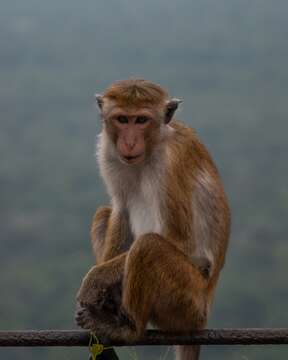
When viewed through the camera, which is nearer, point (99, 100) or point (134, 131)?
point (134, 131)

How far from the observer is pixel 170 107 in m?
6.30

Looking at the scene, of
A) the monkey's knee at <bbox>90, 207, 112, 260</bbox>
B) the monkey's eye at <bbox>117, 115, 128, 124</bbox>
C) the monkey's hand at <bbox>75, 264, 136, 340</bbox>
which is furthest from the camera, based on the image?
the monkey's knee at <bbox>90, 207, 112, 260</bbox>

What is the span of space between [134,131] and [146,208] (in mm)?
610

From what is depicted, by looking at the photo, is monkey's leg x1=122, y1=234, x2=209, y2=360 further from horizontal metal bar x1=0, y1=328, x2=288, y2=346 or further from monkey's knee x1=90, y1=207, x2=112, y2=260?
monkey's knee x1=90, y1=207, x2=112, y2=260

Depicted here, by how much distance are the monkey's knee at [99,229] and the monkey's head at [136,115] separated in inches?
39.7

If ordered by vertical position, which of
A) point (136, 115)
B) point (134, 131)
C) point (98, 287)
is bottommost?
point (98, 287)

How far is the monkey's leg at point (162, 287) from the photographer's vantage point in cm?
571

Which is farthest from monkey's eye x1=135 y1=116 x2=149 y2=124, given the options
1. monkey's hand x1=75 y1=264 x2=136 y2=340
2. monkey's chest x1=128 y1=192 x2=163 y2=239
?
monkey's hand x1=75 y1=264 x2=136 y2=340

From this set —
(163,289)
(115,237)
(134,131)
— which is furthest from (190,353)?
(134,131)

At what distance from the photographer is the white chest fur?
20.5 feet

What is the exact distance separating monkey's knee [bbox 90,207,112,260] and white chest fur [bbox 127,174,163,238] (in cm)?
47

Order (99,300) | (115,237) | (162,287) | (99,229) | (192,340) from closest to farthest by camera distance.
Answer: (192,340) → (162,287) → (99,300) → (115,237) → (99,229)

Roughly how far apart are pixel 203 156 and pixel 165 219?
1.95ft

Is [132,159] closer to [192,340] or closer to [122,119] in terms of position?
[122,119]
